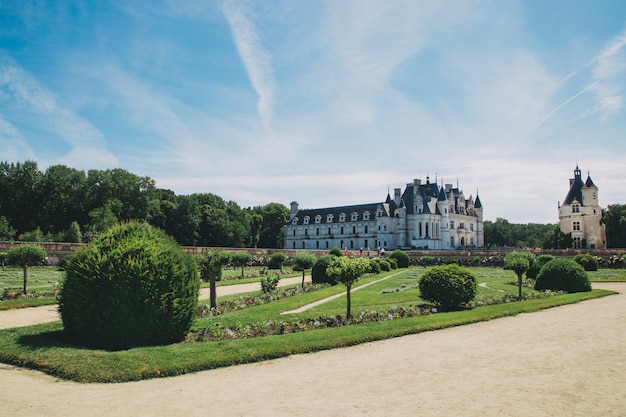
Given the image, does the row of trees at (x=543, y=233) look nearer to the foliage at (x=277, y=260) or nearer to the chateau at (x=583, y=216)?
the chateau at (x=583, y=216)

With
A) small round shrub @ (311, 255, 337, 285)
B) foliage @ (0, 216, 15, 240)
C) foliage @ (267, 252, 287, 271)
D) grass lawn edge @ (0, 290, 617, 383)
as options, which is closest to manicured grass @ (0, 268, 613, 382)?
grass lawn edge @ (0, 290, 617, 383)

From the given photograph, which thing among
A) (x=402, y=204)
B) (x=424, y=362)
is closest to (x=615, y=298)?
(x=424, y=362)

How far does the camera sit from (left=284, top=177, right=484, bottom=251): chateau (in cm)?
8269

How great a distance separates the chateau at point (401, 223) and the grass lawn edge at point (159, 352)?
71.5 meters

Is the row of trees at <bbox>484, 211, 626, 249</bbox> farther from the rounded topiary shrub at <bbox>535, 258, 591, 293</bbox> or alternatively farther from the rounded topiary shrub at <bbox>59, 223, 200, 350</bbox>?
the rounded topiary shrub at <bbox>59, 223, 200, 350</bbox>

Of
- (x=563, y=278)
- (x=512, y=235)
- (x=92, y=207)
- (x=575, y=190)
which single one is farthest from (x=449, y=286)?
(x=512, y=235)

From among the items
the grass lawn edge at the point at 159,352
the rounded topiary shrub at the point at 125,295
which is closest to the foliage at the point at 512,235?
the grass lawn edge at the point at 159,352

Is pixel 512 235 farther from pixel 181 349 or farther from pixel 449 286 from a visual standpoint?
pixel 181 349

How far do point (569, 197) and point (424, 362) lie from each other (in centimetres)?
A: 7633

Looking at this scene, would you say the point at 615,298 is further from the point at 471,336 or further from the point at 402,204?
the point at 402,204

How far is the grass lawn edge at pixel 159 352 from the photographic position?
792 cm

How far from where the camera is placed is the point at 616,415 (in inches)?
231

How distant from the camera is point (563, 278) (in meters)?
21.3

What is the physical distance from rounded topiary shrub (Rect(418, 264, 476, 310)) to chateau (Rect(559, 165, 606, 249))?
65850 millimetres
